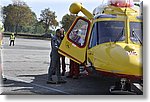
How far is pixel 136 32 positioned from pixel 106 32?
32cm

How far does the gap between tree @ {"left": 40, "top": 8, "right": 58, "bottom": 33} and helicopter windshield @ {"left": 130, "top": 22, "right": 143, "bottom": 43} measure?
791 millimetres

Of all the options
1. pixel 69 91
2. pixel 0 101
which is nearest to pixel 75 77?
pixel 69 91

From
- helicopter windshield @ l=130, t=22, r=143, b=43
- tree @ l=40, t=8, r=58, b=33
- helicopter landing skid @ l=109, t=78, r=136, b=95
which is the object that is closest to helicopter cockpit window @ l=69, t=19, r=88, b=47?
tree @ l=40, t=8, r=58, b=33

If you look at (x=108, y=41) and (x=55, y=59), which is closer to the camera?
(x=108, y=41)

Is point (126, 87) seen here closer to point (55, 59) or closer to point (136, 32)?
point (136, 32)

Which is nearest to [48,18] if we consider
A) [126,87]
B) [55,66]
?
[55,66]

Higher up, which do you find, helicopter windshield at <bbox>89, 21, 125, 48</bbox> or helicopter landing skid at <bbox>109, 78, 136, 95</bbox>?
helicopter windshield at <bbox>89, 21, 125, 48</bbox>

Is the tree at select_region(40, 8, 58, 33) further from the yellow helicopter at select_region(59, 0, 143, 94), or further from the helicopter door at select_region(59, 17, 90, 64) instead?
the helicopter door at select_region(59, 17, 90, 64)

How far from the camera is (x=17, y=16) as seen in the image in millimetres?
3555

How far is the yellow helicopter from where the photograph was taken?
329 cm

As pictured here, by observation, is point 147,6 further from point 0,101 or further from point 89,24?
point 0,101

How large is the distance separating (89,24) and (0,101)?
1366mm

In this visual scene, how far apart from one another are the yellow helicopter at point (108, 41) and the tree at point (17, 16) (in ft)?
1.45

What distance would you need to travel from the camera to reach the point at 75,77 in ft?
14.7
